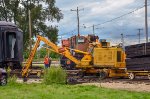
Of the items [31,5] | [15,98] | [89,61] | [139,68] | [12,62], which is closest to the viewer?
[15,98]

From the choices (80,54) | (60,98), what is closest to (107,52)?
(80,54)

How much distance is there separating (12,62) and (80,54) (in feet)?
15.7

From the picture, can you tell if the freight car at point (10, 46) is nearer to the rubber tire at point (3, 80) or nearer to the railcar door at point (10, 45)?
the railcar door at point (10, 45)

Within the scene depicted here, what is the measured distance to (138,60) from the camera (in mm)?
29297

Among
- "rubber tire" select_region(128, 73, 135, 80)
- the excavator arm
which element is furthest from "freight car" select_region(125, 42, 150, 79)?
the excavator arm

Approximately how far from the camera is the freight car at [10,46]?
32344mm

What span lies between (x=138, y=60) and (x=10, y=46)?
9.11m

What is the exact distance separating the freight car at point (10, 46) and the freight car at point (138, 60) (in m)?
8.01

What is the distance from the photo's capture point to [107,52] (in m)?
30.8

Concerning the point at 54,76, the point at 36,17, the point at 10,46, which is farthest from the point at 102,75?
the point at 36,17

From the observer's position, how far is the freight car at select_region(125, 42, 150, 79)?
28.8 m

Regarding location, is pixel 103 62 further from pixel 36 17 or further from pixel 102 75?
pixel 36 17

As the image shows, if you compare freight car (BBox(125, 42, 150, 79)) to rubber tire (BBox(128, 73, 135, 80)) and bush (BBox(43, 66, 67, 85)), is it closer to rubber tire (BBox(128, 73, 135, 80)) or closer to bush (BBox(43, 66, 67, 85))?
rubber tire (BBox(128, 73, 135, 80))

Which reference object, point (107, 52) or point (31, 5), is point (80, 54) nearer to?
point (107, 52)
